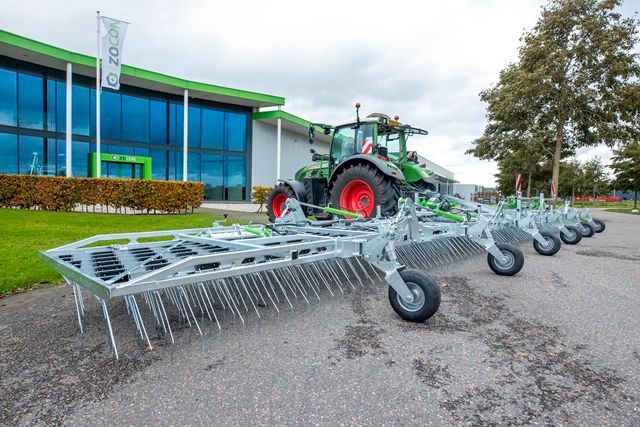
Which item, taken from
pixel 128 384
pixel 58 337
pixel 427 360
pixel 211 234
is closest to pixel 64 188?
pixel 211 234

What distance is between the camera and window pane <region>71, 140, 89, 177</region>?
16.1 meters

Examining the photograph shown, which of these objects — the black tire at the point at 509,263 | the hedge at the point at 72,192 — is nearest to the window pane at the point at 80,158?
the hedge at the point at 72,192

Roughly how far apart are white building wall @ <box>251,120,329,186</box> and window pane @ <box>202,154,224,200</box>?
5.97ft

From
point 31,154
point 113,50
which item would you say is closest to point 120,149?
point 31,154

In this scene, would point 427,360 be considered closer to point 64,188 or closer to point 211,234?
point 211,234

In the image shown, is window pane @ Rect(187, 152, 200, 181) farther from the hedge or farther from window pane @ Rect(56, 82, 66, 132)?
the hedge

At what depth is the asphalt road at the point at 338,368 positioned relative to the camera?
1.67 metres

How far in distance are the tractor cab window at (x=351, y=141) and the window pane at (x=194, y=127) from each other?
14.5 meters

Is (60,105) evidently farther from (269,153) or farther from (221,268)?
(221,268)

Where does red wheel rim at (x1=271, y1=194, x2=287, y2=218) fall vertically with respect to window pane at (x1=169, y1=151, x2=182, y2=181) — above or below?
below

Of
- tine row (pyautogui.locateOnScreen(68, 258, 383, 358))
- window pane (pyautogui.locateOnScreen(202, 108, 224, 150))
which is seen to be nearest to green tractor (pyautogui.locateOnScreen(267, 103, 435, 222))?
tine row (pyautogui.locateOnScreen(68, 258, 383, 358))

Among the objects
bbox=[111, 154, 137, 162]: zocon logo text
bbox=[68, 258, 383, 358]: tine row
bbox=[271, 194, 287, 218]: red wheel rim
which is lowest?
bbox=[68, 258, 383, 358]: tine row

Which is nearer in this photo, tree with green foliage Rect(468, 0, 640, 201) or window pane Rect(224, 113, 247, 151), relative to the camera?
tree with green foliage Rect(468, 0, 640, 201)

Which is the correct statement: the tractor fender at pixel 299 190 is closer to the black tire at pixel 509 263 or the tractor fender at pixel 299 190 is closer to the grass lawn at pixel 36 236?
the grass lawn at pixel 36 236
